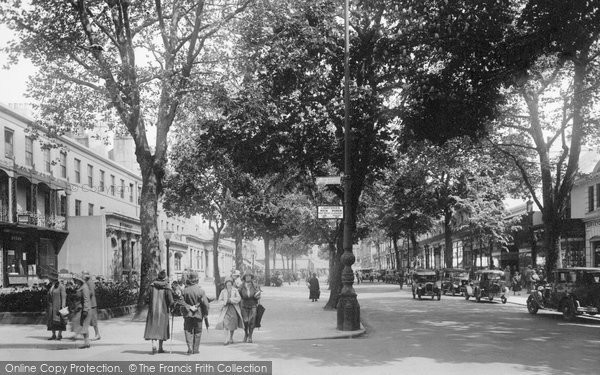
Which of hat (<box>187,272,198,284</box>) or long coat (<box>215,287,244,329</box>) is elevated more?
hat (<box>187,272,198,284</box>)

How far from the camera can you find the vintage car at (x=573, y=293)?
18344mm

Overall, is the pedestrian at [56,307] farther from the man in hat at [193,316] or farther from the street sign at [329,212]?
the street sign at [329,212]

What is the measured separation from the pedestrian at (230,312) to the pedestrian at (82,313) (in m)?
2.82

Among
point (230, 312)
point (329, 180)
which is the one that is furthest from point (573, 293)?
point (230, 312)

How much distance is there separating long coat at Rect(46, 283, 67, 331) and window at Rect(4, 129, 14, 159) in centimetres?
2004

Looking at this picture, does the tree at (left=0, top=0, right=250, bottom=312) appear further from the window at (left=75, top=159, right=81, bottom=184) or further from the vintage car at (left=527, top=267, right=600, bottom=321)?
the window at (left=75, top=159, right=81, bottom=184)

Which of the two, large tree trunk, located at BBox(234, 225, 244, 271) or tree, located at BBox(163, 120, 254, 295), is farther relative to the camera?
large tree trunk, located at BBox(234, 225, 244, 271)

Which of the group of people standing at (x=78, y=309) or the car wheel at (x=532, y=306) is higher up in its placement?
the group of people standing at (x=78, y=309)

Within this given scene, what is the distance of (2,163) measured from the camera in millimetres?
30422

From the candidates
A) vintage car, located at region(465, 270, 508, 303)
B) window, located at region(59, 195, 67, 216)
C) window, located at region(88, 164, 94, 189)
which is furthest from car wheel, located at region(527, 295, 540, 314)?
window, located at region(88, 164, 94, 189)

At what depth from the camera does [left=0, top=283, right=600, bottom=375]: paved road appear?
31.4ft

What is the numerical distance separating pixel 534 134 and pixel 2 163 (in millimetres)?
26368

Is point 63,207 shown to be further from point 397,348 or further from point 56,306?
point 397,348

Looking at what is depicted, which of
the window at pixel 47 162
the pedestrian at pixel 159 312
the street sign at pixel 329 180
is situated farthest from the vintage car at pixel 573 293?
the window at pixel 47 162
